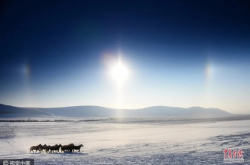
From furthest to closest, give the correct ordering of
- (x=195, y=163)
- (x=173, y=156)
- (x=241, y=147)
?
(x=241, y=147), (x=173, y=156), (x=195, y=163)

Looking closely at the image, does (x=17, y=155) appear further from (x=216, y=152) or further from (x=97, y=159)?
(x=216, y=152)

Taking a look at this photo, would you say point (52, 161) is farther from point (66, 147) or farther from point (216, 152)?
point (216, 152)

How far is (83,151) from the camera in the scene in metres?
12.8

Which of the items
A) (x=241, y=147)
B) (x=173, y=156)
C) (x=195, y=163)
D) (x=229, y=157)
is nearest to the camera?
(x=195, y=163)

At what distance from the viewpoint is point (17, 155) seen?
11.5 metres

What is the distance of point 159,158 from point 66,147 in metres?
5.78

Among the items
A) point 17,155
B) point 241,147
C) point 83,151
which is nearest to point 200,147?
point 241,147

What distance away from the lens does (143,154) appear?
37.6ft

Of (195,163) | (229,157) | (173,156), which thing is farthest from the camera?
(173,156)

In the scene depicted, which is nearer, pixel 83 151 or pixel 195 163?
pixel 195 163

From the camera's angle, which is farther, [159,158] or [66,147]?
[66,147]

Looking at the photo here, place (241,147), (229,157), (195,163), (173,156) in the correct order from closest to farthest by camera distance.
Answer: (195,163)
(229,157)
(173,156)
(241,147)

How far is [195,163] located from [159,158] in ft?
5.93

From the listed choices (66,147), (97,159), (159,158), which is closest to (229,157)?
(159,158)
